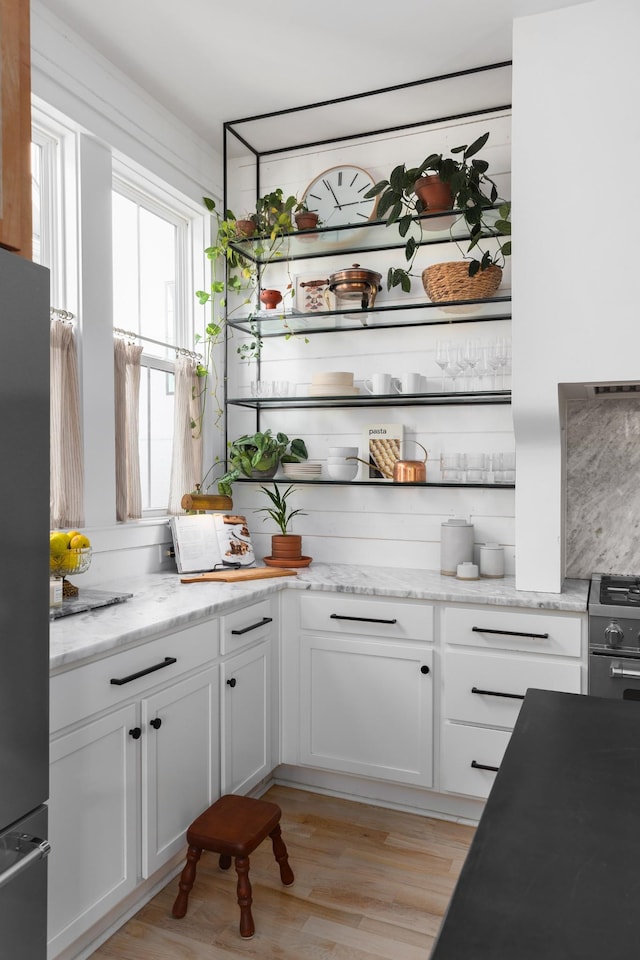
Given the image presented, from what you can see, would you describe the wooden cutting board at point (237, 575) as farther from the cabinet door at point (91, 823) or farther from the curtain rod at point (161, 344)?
the curtain rod at point (161, 344)

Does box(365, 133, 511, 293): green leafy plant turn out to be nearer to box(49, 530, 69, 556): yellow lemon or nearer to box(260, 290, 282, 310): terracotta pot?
box(260, 290, 282, 310): terracotta pot

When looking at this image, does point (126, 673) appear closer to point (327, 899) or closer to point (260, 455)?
point (327, 899)

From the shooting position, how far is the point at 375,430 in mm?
3219

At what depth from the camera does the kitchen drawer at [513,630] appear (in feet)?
7.98

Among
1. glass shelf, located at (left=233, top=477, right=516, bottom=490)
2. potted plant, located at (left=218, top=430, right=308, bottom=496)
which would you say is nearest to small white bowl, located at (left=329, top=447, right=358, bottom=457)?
glass shelf, located at (left=233, top=477, right=516, bottom=490)

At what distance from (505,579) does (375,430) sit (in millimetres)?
889

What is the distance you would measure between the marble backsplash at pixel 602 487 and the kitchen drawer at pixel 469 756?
81 centimetres

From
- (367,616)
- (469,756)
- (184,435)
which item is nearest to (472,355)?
(367,616)

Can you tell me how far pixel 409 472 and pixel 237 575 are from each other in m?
0.86

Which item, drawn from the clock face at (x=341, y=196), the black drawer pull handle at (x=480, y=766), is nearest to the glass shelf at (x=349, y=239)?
the clock face at (x=341, y=196)

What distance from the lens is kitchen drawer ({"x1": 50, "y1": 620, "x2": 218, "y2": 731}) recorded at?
173 centimetres

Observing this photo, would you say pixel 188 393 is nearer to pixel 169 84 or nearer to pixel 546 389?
pixel 169 84

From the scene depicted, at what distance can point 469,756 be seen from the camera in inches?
101

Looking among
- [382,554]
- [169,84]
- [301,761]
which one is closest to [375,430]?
[382,554]
